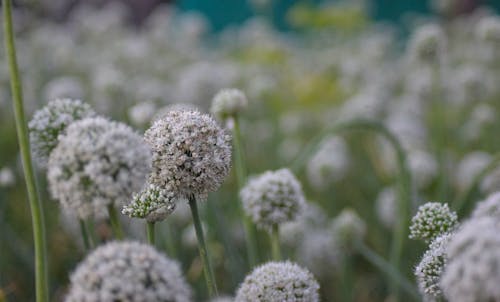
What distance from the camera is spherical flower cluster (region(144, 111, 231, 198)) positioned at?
3.41ft

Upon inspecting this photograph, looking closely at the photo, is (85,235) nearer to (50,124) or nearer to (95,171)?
(50,124)

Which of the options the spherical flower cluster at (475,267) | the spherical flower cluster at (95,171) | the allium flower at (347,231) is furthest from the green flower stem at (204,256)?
the allium flower at (347,231)

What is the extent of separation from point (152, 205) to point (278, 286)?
0.28 meters

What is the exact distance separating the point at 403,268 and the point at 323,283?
524 mm

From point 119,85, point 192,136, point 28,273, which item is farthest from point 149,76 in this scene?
point 192,136

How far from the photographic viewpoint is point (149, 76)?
Answer: 19.7ft

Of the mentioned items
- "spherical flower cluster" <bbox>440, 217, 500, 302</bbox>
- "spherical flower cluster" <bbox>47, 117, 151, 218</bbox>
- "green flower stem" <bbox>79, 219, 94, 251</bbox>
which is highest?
"green flower stem" <bbox>79, 219, 94, 251</bbox>

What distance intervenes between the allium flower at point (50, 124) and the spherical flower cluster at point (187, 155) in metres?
0.23

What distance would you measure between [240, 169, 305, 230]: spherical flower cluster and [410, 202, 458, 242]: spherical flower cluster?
0.44m

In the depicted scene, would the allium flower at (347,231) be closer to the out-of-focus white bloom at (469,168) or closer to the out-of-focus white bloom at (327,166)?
the out-of-focus white bloom at (327,166)

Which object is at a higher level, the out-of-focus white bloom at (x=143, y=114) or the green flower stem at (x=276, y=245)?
the out-of-focus white bloom at (x=143, y=114)

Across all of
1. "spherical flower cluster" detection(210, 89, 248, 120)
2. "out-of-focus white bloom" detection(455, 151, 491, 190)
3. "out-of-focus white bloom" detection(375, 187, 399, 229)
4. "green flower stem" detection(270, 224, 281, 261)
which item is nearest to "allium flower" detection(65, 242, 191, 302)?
"green flower stem" detection(270, 224, 281, 261)

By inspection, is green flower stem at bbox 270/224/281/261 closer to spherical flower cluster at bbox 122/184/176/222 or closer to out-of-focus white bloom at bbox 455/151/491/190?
spherical flower cluster at bbox 122/184/176/222

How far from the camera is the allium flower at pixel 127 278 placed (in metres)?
0.74
